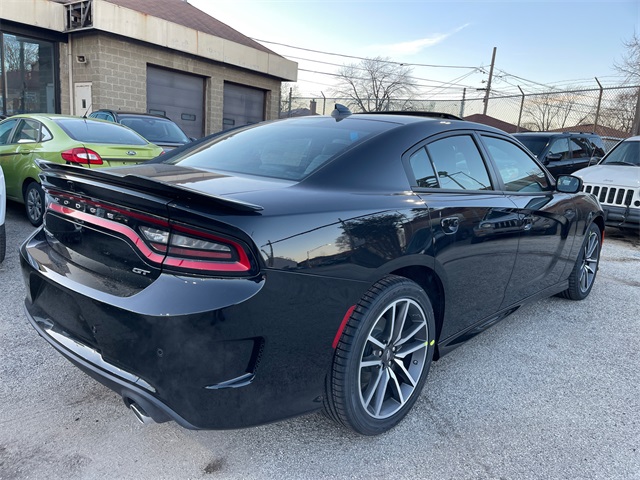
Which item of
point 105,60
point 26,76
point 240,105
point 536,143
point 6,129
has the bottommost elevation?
point 6,129

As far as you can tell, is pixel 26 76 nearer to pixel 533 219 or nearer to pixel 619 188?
pixel 619 188

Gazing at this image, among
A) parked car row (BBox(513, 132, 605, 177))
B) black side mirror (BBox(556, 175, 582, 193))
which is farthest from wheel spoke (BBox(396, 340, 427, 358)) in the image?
parked car row (BBox(513, 132, 605, 177))

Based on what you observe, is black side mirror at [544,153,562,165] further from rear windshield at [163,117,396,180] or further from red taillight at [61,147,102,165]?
red taillight at [61,147,102,165]

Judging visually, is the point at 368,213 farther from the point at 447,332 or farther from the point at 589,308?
the point at 589,308

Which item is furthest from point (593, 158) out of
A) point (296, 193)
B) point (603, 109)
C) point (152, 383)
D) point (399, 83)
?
point (399, 83)

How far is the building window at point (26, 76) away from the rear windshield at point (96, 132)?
974cm

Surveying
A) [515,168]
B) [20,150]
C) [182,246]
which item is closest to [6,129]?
[20,150]

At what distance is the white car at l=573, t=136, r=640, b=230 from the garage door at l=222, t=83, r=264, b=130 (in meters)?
13.6

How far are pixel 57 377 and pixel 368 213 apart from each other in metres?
2.00

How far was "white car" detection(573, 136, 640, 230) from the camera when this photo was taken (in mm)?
7379

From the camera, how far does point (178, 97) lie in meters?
16.9

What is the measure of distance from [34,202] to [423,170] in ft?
17.7

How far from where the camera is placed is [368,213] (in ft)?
7.23

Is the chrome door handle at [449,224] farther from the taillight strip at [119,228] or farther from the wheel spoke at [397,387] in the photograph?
the taillight strip at [119,228]
